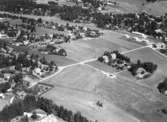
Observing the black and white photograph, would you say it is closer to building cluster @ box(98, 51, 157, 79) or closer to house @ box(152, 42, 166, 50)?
building cluster @ box(98, 51, 157, 79)

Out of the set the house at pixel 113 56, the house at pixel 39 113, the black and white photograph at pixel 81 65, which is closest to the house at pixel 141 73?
the black and white photograph at pixel 81 65

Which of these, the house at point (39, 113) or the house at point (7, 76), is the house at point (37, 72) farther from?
the house at point (39, 113)

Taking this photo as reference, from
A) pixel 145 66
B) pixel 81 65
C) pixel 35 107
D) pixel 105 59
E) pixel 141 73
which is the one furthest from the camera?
pixel 105 59

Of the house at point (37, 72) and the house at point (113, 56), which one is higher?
the house at point (113, 56)

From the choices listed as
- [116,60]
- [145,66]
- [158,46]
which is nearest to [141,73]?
[145,66]

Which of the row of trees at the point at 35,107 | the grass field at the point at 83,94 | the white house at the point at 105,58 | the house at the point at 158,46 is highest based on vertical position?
the house at the point at 158,46

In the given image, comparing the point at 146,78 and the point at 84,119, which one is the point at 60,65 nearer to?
the point at 146,78

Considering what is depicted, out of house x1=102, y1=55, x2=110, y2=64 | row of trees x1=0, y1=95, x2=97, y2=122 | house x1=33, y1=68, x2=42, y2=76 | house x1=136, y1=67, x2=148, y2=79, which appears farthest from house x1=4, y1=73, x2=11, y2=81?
house x1=136, y1=67, x2=148, y2=79

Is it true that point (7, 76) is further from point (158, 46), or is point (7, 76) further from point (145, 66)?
point (158, 46)
